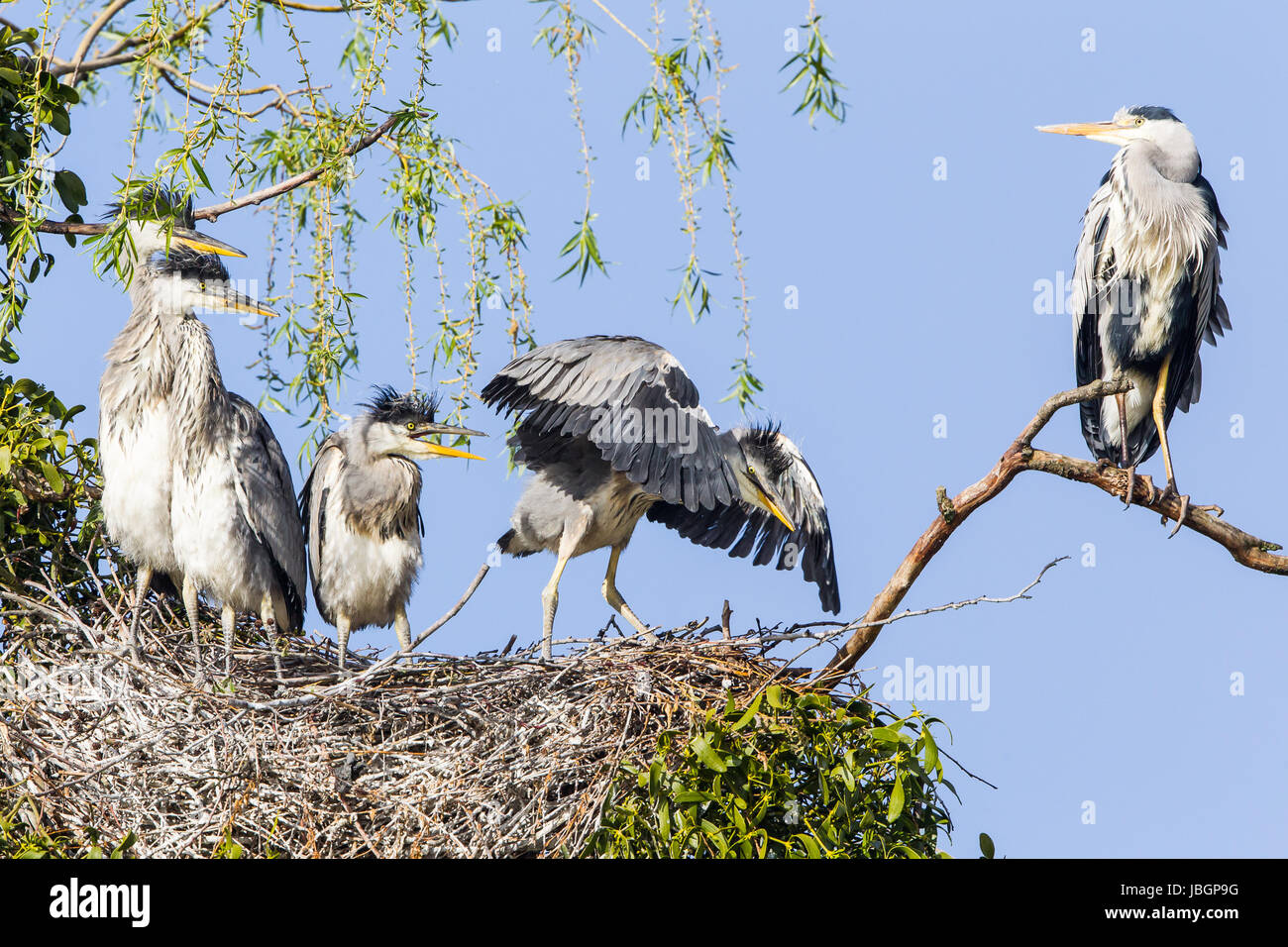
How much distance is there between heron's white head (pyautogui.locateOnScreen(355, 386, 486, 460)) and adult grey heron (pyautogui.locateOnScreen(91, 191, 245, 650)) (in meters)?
0.64

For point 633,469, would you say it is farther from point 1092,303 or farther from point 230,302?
point 1092,303

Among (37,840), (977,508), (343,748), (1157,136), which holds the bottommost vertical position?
(37,840)

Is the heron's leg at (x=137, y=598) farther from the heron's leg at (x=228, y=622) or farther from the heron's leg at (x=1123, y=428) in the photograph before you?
the heron's leg at (x=1123, y=428)

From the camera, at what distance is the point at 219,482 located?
4551 millimetres

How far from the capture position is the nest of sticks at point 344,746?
3.62 meters

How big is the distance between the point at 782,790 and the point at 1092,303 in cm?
242

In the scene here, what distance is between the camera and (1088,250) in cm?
504

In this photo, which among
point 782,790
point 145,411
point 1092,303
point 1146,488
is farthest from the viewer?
point 1092,303

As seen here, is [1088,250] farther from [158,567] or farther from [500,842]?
[158,567]

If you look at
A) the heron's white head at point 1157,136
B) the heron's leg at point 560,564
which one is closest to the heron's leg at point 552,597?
the heron's leg at point 560,564

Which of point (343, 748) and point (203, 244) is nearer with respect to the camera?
point (343, 748)

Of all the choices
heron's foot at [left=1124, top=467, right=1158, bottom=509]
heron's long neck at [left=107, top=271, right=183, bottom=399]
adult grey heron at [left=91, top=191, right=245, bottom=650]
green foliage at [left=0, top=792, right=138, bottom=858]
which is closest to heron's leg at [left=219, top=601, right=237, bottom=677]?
adult grey heron at [left=91, top=191, right=245, bottom=650]

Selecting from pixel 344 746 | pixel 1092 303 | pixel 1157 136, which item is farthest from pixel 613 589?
pixel 1157 136
